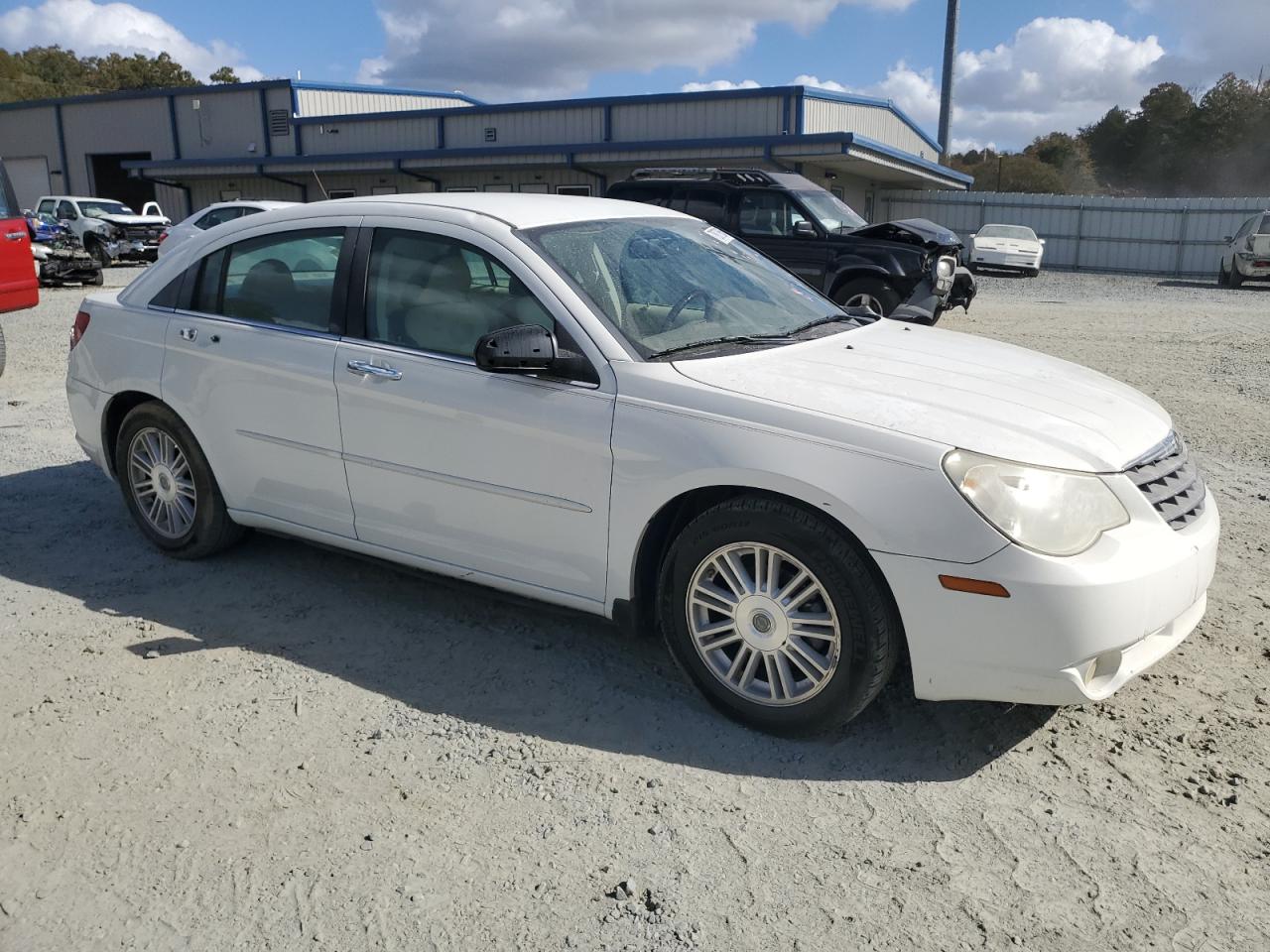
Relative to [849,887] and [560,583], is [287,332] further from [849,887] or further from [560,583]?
[849,887]

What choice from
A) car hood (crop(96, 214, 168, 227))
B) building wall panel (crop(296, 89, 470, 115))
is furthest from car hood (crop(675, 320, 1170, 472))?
building wall panel (crop(296, 89, 470, 115))

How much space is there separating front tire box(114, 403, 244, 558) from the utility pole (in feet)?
122

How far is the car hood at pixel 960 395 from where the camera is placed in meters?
3.18

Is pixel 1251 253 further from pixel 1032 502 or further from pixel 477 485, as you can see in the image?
pixel 477 485

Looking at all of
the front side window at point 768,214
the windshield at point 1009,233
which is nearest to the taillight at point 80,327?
the front side window at point 768,214

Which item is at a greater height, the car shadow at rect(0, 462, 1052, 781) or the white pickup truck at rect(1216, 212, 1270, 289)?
the white pickup truck at rect(1216, 212, 1270, 289)

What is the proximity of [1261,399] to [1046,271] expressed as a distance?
23.2m

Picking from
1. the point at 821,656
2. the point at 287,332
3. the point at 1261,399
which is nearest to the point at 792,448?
the point at 821,656

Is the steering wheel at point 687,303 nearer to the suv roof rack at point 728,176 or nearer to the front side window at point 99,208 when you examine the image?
the suv roof rack at point 728,176

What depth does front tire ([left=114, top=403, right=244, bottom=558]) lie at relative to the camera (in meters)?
4.86

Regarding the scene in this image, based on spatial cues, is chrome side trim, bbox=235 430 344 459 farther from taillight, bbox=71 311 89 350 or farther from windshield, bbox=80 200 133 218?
windshield, bbox=80 200 133 218

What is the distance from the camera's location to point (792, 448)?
10.6 feet

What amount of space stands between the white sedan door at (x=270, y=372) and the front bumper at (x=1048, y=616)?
7.81ft

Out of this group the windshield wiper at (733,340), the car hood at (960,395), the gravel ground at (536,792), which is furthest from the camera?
the windshield wiper at (733,340)
